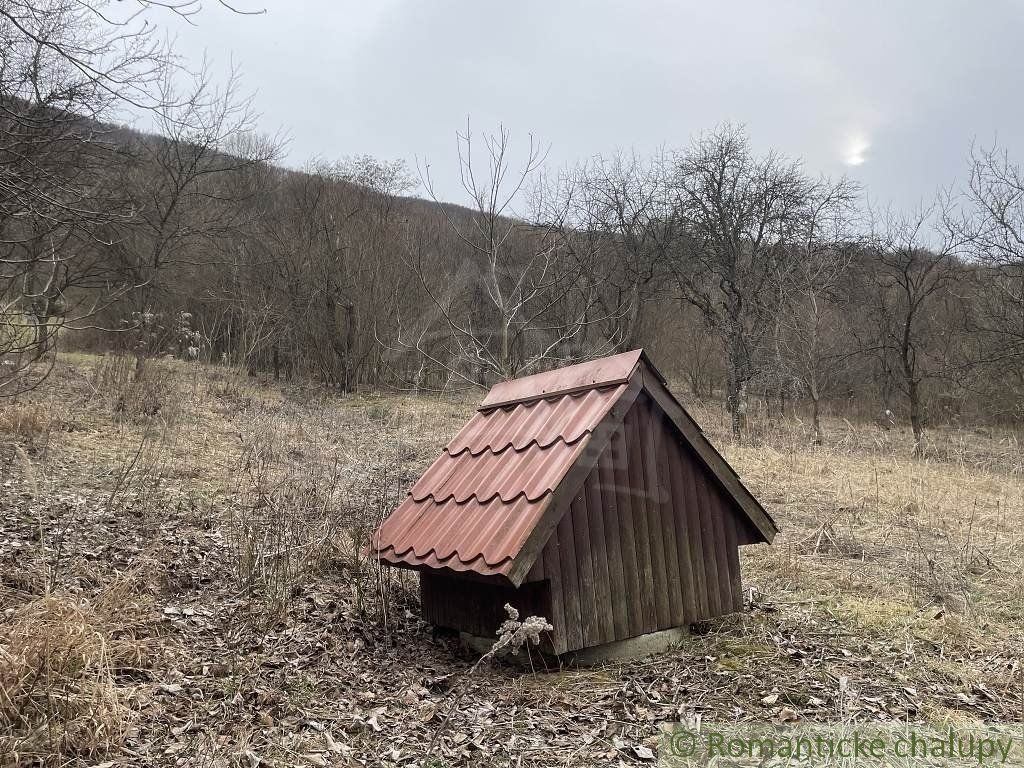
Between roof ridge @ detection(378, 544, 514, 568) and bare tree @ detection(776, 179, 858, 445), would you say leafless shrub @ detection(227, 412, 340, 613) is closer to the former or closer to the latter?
roof ridge @ detection(378, 544, 514, 568)

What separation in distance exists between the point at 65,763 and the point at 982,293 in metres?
22.8

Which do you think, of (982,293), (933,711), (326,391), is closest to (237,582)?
(933,711)

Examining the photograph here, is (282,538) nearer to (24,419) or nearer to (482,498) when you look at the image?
(482,498)

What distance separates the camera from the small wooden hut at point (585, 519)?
11.9 feet

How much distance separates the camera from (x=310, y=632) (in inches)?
161

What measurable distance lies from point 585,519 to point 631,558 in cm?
40

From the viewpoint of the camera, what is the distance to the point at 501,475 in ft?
13.4

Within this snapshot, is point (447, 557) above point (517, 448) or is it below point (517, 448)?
below

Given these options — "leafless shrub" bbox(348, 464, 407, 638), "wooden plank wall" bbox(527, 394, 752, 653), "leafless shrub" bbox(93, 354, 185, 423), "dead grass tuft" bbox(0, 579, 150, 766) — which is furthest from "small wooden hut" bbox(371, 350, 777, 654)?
"leafless shrub" bbox(93, 354, 185, 423)

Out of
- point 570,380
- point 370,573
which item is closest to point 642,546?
point 570,380

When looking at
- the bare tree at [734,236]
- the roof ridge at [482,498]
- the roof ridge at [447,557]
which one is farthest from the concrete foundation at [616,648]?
the bare tree at [734,236]

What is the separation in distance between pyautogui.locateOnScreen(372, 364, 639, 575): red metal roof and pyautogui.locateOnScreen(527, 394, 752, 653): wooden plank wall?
0.22m

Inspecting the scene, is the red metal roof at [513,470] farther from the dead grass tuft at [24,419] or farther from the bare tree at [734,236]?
the bare tree at [734,236]

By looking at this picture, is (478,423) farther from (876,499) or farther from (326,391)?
(326,391)
